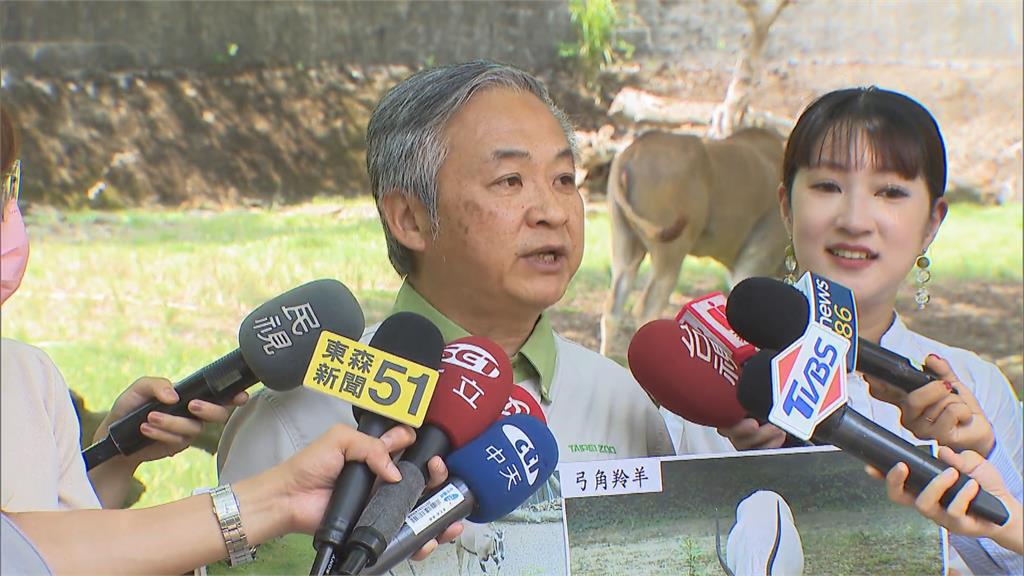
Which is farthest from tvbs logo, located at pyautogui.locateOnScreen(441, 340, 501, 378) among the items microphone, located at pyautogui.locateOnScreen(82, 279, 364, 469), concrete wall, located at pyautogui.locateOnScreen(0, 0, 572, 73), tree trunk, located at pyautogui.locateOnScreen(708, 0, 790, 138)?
tree trunk, located at pyautogui.locateOnScreen(708, 0, 790, 138)

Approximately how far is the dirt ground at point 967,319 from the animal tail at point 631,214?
26 cm

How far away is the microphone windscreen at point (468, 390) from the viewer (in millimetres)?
1369

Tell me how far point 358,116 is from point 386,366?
4192 mm

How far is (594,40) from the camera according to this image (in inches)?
207

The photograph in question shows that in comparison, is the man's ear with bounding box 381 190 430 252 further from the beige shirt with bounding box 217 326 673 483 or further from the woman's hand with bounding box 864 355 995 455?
the woman's hand with bounding box 864 355 995 455

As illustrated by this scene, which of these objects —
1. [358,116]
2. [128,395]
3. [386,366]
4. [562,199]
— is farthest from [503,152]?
[358,116]

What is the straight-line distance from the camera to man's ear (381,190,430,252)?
1.85 m

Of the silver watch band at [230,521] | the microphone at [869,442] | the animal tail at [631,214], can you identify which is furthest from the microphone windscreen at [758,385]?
the animal tail at [631,214]

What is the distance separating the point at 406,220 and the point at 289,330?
0.35 m

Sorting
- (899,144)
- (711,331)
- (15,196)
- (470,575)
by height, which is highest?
(15,196)

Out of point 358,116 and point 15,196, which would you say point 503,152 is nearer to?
point 15,196

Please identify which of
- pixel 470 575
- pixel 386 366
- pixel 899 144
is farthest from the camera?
pixel 899 144

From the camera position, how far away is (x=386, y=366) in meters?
1.34

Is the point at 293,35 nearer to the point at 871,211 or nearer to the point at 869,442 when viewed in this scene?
the point at 871,211
